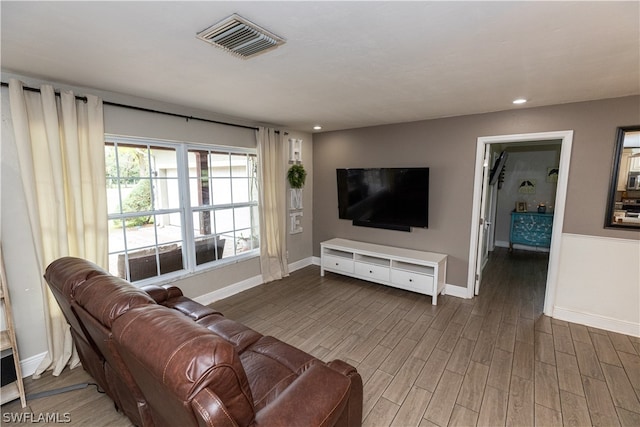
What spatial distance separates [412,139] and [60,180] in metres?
3.88

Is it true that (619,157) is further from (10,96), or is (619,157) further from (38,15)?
(10,96)

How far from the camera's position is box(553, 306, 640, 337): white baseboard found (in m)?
2.87

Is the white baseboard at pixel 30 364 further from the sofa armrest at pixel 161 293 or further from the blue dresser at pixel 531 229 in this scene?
the blue dresser at pixel 531 229

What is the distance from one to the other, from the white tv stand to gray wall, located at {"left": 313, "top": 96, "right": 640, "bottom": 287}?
25cm

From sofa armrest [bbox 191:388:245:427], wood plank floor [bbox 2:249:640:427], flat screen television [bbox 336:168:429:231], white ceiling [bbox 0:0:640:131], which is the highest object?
white ceiling [bbox 0:0:640:131]

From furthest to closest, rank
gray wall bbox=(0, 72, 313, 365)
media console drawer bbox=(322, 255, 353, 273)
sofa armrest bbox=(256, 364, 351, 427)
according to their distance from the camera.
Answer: media console drawer bbox=(322, 255, 353, 273), gray wall bbox=(0, 72, 313, 365), sofa armrest bbox=(256, 364, 351, 427)

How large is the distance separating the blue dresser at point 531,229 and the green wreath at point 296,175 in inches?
183

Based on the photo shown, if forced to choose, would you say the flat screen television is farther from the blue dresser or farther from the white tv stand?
the blue dresser

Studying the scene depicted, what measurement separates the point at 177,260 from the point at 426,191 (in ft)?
10.8

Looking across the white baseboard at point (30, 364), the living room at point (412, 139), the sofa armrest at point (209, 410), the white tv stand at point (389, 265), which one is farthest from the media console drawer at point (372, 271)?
the white baseboard at point (30, 364)

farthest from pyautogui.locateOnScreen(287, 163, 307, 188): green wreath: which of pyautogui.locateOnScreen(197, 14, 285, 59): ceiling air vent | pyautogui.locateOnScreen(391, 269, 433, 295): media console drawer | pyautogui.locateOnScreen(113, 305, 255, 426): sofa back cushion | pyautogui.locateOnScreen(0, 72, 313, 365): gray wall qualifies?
pyautogui.locateOnScreen(113, 305, 255, 426): sofa back cushion

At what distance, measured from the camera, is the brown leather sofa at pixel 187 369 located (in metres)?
0.87

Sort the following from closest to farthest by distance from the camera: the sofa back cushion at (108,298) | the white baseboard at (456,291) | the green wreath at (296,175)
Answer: the sofa back cushion at (108,298)
the white baseboard at (456,291)
the green wreath at (296,175)

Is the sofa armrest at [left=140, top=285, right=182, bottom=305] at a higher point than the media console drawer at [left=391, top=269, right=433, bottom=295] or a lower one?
higher
